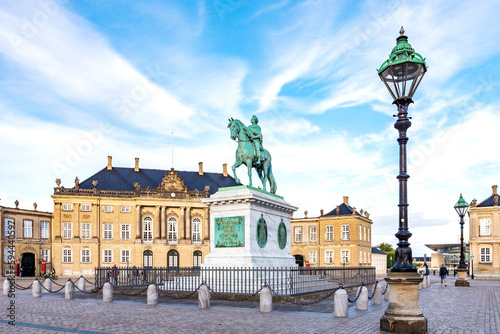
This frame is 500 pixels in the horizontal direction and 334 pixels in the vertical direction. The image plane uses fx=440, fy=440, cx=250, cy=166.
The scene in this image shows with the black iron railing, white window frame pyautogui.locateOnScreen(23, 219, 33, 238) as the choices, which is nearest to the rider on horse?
the black iron railing

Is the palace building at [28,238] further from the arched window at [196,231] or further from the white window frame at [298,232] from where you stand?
the white window frame at [298,232]

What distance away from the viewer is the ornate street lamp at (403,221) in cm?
876

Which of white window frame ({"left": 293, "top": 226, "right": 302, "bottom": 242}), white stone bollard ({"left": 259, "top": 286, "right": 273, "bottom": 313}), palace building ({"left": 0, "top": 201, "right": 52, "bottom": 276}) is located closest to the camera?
white stone bollard ({"left": 259, "top": 286, "right": 273, "bottom": 313})

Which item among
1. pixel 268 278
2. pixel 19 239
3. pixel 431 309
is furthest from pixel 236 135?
pixel 19 239

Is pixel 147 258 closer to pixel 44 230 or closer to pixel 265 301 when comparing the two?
pixel 44 230

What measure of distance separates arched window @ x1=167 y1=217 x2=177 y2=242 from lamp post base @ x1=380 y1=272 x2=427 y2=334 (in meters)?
49.0

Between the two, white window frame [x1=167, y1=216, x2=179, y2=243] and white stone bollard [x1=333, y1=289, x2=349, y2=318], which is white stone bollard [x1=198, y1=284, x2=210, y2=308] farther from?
white window frame [x1=167, y1=216, x2=179, y2=243]

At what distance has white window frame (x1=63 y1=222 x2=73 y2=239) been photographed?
168 ft

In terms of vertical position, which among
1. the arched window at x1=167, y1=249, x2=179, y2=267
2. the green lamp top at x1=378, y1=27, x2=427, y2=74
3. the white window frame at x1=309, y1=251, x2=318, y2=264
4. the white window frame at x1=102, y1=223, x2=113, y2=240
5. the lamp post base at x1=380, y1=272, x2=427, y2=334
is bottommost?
the white window frame at x1=309, y1=251, x2=318, y2=264

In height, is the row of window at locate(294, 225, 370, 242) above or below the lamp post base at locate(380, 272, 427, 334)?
below

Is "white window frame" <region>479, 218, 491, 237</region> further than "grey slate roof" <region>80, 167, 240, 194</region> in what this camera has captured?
No

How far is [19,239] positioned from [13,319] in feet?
134

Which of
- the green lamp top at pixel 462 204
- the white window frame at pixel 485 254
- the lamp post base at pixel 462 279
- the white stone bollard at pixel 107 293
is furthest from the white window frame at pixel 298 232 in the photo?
the white stone bollard at pixel 107 293

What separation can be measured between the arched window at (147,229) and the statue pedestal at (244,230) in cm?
3949
